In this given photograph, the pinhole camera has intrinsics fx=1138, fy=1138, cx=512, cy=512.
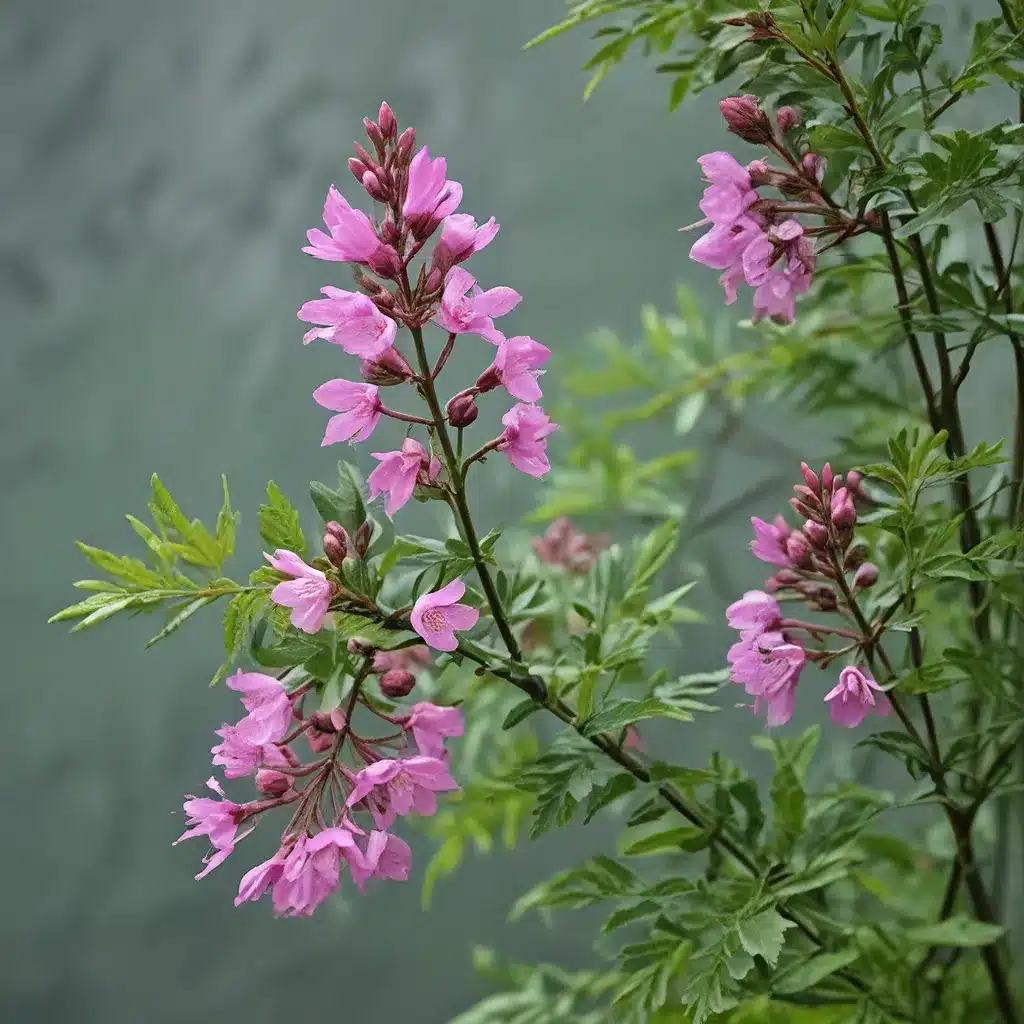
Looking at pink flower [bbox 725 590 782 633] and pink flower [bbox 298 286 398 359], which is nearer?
pink flower [bbox 298 286 398 359]

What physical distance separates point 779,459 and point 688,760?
464mm

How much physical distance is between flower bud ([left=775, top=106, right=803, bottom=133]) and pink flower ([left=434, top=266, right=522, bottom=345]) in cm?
19

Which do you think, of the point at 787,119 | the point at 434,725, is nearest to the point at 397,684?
the point at 434,725

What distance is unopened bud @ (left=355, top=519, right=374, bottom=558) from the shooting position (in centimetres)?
58

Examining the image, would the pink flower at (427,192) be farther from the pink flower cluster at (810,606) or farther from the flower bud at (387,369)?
the pink flower cluster at (810,606)

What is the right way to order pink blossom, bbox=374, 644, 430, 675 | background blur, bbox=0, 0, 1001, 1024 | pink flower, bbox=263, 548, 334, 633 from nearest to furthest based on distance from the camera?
pink flower, bbox=263, 548, 334, 633 → pink blossom, bbox=374, 644, 430, 675 → background blur, bbox=0, 0, 1001, 1024

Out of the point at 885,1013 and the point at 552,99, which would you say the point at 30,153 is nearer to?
the point at 552,99

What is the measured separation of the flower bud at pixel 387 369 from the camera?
54 centimetres

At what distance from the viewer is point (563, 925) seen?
1748mm

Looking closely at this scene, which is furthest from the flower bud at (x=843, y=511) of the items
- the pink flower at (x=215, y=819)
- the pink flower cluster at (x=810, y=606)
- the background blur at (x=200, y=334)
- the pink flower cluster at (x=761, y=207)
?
the background blur at (x=200, y=334)

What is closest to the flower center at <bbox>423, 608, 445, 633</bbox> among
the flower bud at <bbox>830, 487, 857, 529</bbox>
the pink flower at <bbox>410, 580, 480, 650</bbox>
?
the pink flower at <bbox>410, 580, 480, 650</bbox>

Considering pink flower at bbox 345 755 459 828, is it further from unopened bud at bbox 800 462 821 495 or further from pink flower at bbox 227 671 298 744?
unopened bud at bbox 800 462 821 495

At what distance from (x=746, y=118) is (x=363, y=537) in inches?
11.6

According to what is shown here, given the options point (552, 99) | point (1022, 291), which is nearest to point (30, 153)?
point (552, 99)
